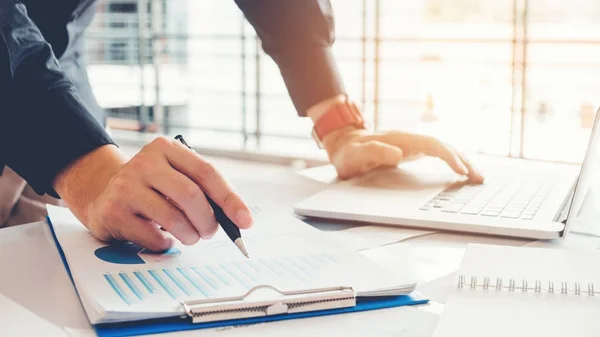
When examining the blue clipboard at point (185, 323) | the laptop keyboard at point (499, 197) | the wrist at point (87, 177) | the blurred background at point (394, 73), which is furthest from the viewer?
the blurred background at point (394, 73)

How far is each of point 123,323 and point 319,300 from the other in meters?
0.14

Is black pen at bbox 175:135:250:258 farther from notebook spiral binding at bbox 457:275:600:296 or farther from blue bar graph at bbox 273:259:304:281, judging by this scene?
notebook spiral binding at bbox 457:275:600:296

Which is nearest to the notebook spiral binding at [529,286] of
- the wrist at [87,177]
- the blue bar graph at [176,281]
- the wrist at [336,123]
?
the blue bar graph at [176,281]

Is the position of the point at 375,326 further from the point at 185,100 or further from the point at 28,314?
the point at 185,100

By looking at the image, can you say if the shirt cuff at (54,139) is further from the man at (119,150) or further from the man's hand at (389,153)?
the man's hand at (389,153)

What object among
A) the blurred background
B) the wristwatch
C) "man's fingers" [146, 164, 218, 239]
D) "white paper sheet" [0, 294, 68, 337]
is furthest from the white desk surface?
the blurred background

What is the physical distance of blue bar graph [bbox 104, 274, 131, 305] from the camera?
0.49 m

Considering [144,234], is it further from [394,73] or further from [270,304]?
[394,73]

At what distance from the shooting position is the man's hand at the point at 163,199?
594 millimetres

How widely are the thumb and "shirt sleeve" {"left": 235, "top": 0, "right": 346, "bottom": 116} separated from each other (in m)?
0.18

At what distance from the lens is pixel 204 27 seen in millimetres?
5082

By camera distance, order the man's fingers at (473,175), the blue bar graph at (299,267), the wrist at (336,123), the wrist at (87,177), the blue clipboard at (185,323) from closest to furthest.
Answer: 1. the blue clipboard at (185,323)
2. the blue bar graph at (299,267)
3. the wrist at (87,177)
4. the man's fingers at (473,175)
5. the wrist at (336,123)

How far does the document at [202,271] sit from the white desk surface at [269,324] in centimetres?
2

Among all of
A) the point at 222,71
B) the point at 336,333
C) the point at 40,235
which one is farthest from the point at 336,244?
the point at 222,71
